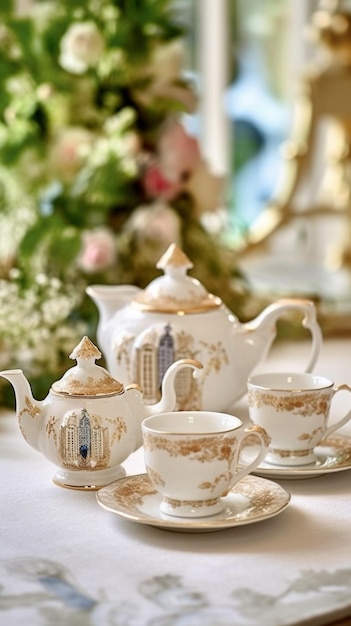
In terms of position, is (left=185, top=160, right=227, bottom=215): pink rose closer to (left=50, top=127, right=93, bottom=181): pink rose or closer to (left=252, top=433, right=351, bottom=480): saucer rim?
(left=50, top=127, right=93, bottom=181): pink rose

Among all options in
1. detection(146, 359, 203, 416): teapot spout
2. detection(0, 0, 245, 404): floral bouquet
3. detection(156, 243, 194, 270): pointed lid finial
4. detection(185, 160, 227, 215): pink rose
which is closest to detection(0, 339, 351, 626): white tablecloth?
detection(146, 359, 203, 416): teapot spout

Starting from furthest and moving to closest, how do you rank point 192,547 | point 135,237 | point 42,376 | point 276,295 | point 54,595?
point 276,295 < point 135,237 < point 42,376 < point 192,547 < point 54,595

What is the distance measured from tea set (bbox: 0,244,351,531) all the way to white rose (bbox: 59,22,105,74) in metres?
0.54

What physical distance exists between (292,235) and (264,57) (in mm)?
671

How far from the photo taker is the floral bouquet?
1943 millimetres

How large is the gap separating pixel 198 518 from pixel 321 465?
0.71 ft

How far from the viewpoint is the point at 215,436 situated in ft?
3.48

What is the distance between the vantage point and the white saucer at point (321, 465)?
1221mm

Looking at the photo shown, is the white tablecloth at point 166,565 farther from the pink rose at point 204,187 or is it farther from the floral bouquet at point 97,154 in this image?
the pink rose at point 204,187

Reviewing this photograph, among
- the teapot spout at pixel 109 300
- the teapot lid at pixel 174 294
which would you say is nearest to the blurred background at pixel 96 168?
the teapot spout at pixel 109 300

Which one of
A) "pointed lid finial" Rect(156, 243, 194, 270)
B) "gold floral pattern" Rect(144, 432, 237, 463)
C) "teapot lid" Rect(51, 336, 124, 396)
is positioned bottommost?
"gold floral pattern" Rect(144, 432, 237, 463)

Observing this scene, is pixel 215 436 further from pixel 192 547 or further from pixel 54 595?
pixel 54 595

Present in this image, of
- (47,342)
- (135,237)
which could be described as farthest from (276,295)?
(47,342)

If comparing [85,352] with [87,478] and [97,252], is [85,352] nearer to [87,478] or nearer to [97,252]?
[87,478]
